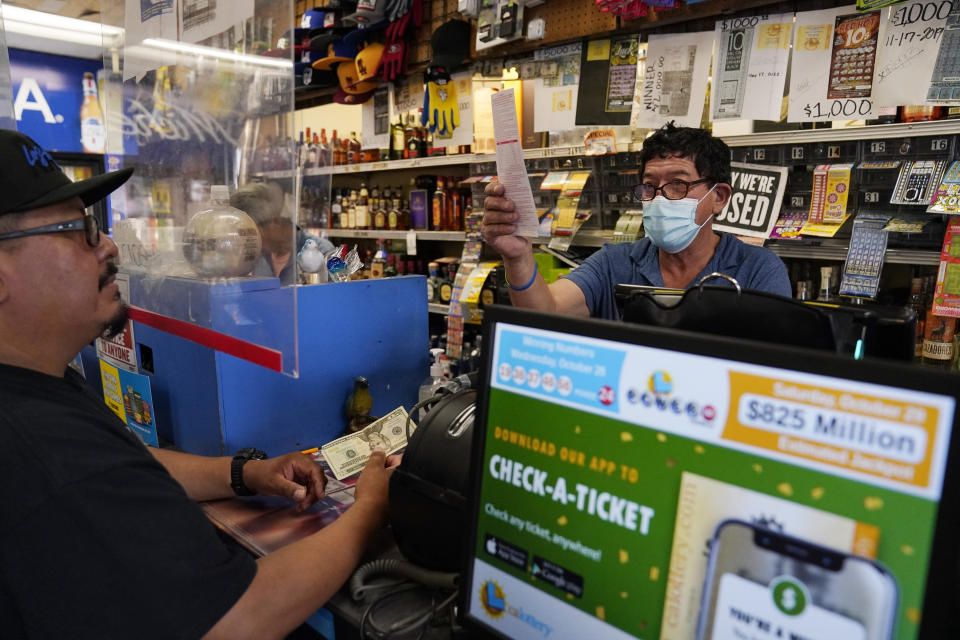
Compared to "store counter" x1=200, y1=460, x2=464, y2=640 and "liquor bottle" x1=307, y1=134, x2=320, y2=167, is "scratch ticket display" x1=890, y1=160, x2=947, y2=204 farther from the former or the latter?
"liquor bottle" x1=307, y1=134, x2=320, y2=167

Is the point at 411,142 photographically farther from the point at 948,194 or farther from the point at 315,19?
the point at 948,194

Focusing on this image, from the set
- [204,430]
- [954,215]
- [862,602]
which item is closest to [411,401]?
[204,430]

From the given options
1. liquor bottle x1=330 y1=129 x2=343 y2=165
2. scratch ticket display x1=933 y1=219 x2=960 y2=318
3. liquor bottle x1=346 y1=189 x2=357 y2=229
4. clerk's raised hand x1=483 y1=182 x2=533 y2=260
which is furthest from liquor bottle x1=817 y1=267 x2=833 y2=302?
liquor bottle x1=330 y1=129 x2=343 y2=165

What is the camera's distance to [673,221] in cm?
217

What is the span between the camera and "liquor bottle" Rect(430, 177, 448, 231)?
3873mm

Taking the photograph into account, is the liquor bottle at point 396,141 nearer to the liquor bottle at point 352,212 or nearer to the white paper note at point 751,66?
the liquor bottle at point 352,212

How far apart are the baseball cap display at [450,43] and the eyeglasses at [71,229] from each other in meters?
2.63

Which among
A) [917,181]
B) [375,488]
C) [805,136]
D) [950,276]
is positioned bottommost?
[375,488]

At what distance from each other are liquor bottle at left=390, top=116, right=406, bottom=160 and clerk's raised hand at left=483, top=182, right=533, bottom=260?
248 cm

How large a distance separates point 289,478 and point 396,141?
3.13 m

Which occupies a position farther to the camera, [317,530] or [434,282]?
[434,282]

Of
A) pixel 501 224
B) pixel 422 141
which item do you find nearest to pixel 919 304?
pixel 501 224

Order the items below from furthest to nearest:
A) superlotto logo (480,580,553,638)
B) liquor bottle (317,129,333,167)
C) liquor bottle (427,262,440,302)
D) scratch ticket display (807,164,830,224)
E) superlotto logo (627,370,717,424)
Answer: liquor bottle (317,129,333,167) < liquor bottle (427,262,440,302) < scratch ticket display (807,164,830,224) < superlotto logo (480,580,553,638) < superlotto logo (627,370,717,424)

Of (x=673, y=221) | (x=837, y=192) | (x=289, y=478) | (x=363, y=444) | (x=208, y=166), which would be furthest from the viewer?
(x=837, y=192)
